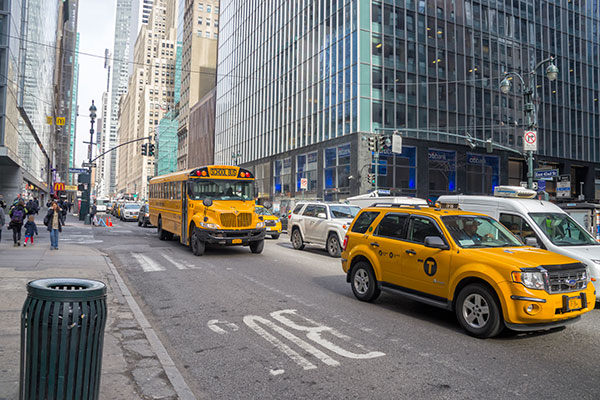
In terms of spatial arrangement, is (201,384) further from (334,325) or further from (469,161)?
(469,161)

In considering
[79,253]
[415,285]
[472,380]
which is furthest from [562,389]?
[79,253]

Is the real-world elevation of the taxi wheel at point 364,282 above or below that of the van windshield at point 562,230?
below

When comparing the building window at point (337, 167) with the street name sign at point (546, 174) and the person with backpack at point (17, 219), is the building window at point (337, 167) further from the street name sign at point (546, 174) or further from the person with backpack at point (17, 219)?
the person with backpack at point (17, 219)

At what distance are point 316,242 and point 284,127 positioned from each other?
37.7m

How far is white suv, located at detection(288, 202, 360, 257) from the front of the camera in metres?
15.0

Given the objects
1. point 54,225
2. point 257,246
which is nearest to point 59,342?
point 257,246

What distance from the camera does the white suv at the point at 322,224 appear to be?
1499 centimetres

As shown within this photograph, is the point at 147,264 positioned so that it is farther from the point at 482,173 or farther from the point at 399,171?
the point at 482,173

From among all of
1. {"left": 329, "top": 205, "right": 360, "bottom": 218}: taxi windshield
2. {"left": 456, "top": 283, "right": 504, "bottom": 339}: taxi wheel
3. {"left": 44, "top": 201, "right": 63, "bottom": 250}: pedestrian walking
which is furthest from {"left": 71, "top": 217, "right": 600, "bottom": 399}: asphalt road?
{"left": 44, "top": 201, "right": 63, "bottom": 250}: pedestrian walking

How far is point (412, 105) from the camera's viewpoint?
4112 centimetres

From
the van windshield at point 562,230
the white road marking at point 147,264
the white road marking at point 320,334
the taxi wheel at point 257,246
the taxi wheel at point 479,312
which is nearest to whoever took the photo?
the white road marking at point 320,334

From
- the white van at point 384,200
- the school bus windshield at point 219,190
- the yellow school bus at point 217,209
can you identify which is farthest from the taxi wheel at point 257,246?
the white van at point 384,200

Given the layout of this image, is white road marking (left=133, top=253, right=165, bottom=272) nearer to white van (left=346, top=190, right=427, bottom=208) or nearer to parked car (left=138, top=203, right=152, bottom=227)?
white van (left=346, top=190, right=427, bottom=208)

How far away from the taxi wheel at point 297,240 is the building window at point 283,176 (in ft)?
107
